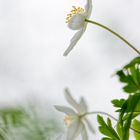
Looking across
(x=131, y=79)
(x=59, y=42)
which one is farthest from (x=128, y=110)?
(x=59, y=42)

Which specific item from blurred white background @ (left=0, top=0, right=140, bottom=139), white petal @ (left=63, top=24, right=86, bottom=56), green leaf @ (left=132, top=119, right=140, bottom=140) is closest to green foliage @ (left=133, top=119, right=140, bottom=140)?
green leaf @ (left=132, top=119, right=140, bottom=140)

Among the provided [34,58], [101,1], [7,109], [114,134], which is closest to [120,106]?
[114,134]

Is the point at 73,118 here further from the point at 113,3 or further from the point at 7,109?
the point at 113,3

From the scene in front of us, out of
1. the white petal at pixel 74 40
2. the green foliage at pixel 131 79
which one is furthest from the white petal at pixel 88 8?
the green foliage at pixel 131 79

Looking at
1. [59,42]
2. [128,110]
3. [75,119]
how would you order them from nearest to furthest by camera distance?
1. [128,110]
2. [75,119]
3. [59,42]

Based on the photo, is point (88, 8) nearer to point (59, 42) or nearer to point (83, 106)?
point (83, 106)

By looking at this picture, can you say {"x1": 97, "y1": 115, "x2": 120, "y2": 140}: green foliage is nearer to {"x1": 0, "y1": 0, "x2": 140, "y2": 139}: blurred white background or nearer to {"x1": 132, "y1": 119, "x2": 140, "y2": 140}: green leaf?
{"x1": 132, "y1": 119, "x2": 140, "y2": 140}: green leaf

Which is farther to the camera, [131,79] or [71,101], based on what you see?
[71,101]

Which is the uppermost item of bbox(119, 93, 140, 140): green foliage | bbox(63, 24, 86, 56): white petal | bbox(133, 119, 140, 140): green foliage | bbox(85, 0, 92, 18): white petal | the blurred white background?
the blurred white background
